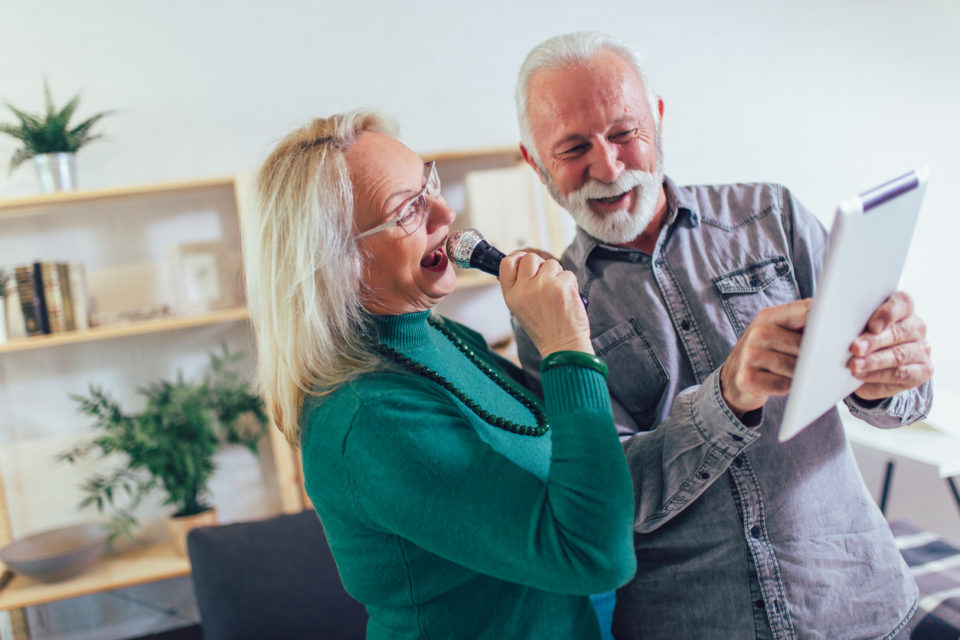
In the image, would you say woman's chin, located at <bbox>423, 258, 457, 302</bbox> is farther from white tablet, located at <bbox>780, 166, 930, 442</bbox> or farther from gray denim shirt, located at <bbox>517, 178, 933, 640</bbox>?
white tablet, located at <bbox>780, 166, 930, 442</bbox>

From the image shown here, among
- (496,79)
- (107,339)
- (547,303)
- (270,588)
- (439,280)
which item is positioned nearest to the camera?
(547,303)

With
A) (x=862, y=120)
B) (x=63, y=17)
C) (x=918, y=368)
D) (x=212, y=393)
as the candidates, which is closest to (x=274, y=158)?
(x=918, y=368)

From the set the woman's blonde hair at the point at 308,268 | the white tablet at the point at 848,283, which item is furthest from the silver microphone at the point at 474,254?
the white tablet at the point at 848,283

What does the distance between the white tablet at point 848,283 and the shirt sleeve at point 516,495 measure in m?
0.21

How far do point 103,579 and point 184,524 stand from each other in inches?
11.9

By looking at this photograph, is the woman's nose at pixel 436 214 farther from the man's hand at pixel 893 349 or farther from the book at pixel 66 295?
the book at pixel 66 295

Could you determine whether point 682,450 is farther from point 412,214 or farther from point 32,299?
point 32,299

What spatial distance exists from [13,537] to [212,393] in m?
0.99

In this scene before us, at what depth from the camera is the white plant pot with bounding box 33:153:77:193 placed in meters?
2.41

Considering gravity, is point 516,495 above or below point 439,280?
below

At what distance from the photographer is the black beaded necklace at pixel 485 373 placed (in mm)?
970

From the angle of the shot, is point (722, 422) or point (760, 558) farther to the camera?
point (760, 558)

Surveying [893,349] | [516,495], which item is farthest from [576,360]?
[893,349]

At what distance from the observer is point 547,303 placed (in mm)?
923
